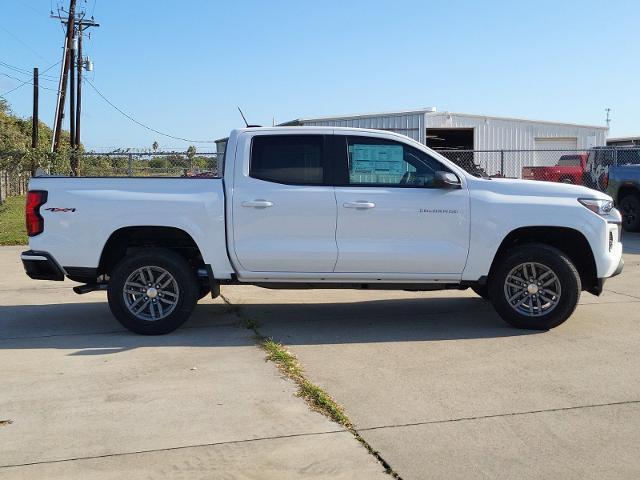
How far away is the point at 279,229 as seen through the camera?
22.4 feet

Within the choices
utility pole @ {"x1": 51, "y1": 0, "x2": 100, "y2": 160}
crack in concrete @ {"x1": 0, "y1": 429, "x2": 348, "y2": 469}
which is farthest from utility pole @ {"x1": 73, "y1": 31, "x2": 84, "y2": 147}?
crack in concrete @ {"x1": 0, "y1": 429, "x2": 348, "y2": 469}

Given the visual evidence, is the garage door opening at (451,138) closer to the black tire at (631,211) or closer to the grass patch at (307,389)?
the black tire at (631,211)

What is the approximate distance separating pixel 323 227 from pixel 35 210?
2.79 m

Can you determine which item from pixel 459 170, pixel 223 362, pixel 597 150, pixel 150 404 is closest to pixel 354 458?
pixel 150 404

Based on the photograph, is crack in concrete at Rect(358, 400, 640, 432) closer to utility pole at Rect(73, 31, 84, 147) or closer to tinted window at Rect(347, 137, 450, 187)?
tinted window at Rect(347, 137, 450, 187)

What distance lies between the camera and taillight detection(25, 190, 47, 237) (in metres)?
6.84

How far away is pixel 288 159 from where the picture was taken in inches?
276

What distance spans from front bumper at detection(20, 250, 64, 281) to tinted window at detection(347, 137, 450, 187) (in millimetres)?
2986

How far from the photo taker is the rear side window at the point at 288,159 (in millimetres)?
6941

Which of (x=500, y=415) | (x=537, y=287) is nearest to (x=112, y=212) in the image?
(x=500, y=415)

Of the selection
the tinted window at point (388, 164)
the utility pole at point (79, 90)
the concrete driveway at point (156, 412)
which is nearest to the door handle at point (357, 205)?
the tinted window at point (388, 164)

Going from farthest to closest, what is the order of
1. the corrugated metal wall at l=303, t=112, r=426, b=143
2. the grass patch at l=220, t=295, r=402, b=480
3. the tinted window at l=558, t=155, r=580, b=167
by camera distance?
1. the corrugated metal wall at l=303, t=112, r=426, b=143
2. the tinted window at l=558, t=155, r=580, b=167
3. the grass patch at l=220, t=295, r=402, b=480

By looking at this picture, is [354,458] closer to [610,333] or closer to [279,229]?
[279,229]

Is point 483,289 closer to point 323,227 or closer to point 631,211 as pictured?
point 323,227
